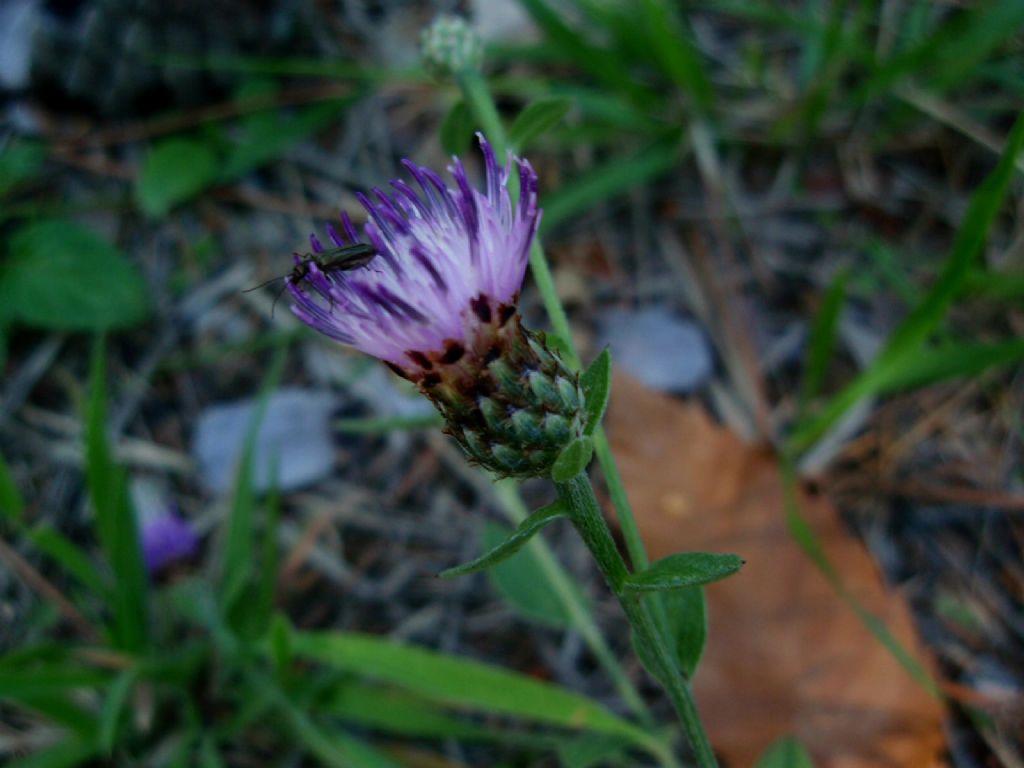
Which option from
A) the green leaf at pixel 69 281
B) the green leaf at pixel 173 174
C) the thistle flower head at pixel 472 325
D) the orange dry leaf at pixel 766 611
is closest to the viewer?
the thistle flower head at pixel 472 325

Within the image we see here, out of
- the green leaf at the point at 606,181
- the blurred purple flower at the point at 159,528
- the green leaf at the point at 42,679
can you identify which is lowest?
the green leaf at the point at 42,679

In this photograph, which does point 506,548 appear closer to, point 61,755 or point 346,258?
point 346,258

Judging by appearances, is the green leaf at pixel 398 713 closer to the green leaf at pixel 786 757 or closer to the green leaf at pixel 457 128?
the green leaf at pixel 786 757

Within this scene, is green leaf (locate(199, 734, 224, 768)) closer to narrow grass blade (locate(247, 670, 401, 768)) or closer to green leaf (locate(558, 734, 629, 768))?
narrow grass blade (locate(247, 670, 401, 768))

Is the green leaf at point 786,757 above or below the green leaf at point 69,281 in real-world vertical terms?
below

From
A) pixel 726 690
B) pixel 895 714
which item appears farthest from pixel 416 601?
pixel 895 714

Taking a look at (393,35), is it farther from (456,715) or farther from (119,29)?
(456,715)

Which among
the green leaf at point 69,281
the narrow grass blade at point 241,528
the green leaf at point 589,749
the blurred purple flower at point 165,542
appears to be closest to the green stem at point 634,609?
the green leaf at point 589,749
